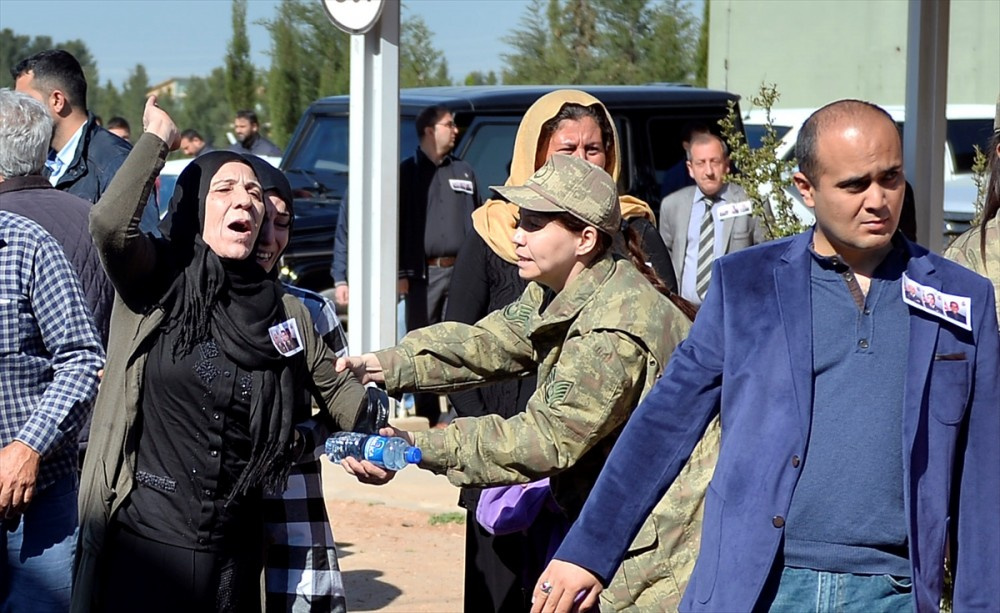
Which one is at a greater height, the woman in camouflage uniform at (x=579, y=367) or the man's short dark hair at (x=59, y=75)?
the man's short dark hair at (x=59, y=75)

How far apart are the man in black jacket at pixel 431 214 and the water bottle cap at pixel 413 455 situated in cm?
665

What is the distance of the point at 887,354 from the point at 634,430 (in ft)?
1.74

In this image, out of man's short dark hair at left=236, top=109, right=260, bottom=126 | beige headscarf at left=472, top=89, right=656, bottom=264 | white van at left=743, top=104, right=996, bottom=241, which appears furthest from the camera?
man's short dark hair at left=236, top=109, right=260, bottom=126

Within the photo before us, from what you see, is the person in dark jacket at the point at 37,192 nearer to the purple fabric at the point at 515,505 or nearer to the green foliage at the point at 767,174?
the purple fabric at the point at 515,505

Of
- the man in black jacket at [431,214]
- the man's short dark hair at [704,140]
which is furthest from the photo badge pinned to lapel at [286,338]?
the man in black jacket at [431,214]

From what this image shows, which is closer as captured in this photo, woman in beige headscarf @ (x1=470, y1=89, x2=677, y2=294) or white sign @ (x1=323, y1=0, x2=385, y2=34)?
woman in beige headscarf @ (x1=470, y1=89, x2=677, y2=294)

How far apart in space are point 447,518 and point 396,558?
73 cm

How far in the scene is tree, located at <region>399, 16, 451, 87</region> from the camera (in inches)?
1120

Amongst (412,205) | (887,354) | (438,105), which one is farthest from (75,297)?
(438,105)

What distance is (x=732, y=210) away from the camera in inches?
358

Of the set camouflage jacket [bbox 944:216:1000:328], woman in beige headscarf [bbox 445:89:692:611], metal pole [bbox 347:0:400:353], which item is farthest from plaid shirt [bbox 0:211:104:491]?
metal pole [bbox 347:0:400:353]

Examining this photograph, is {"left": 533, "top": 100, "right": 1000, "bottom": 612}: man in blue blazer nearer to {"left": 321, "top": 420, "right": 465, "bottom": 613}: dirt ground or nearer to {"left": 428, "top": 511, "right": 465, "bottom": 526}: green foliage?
{"left": 321, "top": 420, "right": 465, "bottom": 613}: dirt ground

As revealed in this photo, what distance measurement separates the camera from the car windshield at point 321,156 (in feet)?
41.7

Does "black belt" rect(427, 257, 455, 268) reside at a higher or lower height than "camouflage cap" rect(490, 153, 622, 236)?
lower
